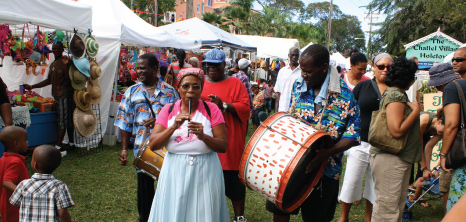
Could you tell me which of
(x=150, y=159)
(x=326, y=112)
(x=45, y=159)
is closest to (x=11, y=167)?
(x=45, y=159)

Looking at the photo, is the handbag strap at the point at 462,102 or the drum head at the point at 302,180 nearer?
the drum head at the point at 302,180

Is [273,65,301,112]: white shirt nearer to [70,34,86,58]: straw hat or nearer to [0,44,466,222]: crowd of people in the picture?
[0,44,466,222]: crowd of people

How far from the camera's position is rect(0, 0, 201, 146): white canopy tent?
21.2 feet

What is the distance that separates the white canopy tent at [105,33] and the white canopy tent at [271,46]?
36.0ft

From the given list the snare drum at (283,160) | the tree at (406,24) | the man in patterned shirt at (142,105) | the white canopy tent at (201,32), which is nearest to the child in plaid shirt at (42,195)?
the man in patterned shirt at (142,105)

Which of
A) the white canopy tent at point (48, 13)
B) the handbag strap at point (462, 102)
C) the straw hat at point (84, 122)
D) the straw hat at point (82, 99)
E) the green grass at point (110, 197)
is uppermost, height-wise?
the white canopy tent at point (48, 13)

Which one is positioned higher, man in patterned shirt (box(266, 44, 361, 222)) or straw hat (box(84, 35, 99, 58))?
straw hat (box(84, 35, 99, 58))

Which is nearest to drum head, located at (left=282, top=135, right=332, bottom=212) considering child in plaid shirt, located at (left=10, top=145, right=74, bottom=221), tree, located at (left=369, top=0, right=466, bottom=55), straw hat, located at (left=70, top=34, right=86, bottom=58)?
child in plaid shirt, located at (left=10, top=145, right=74, bottom=221)

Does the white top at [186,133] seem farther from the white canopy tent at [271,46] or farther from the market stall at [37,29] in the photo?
the white canopy tent at [271,46]

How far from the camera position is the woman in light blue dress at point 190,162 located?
2.77 metres

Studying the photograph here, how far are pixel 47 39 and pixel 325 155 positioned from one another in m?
6.51

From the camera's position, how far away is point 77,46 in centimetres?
712

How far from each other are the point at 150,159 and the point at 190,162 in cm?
68

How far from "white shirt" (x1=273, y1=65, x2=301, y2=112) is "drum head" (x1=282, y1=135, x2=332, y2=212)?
10.6ft
